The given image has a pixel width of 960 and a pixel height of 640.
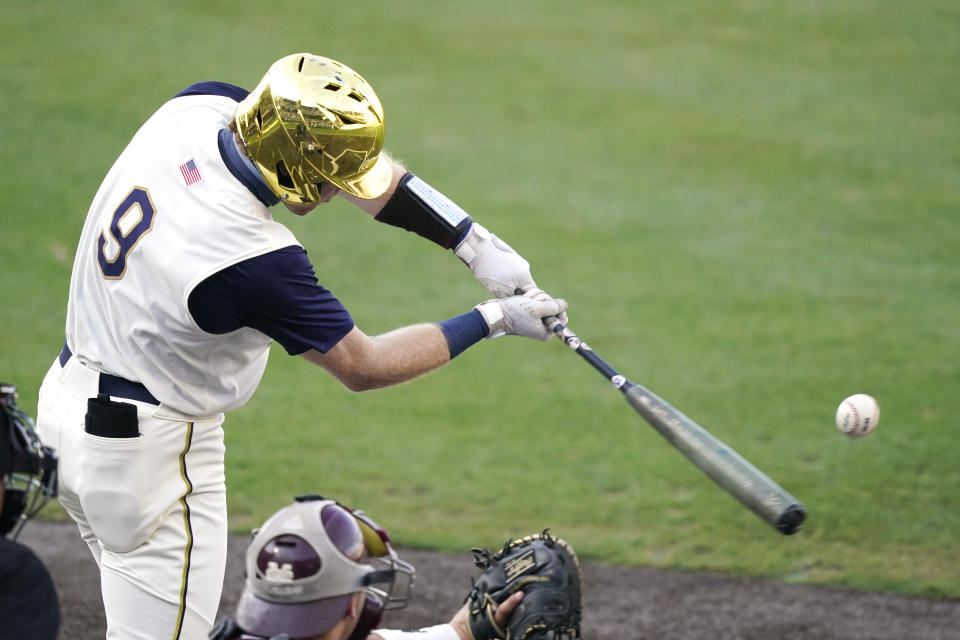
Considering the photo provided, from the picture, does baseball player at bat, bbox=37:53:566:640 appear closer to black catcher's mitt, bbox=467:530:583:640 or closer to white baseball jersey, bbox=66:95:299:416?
white baseball jersey, bbox=66:95:299:416

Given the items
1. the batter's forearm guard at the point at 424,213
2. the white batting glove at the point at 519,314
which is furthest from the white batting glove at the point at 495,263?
the white batting glove at the point at 519,314

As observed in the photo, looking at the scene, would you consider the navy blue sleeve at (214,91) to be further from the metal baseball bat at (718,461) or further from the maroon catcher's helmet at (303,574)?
the maroon catcher's helmet at (303,574)

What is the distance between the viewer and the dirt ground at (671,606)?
4578mm

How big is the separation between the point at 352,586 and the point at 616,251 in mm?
6854

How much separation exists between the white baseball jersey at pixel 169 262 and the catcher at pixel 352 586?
46cm

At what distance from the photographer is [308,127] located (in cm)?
289

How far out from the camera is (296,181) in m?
2.97

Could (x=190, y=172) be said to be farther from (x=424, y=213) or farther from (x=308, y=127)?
(x=424, y=213)

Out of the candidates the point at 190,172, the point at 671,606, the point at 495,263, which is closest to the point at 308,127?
the point at 190,172

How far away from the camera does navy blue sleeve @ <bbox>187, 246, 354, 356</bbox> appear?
110 inches

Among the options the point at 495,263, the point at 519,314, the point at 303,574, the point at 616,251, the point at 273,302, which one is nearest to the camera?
the point at 303,574

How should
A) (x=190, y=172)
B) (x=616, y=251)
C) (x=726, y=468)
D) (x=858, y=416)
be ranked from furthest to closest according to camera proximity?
1. (x=616, y=251)
2. (x=858, y=416)
3. (x=726, y=468)
4. (x=190, y=172)

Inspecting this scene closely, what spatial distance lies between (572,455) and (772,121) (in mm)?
6895

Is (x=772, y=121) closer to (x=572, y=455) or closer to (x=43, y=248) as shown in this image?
(x=572, y=455)
